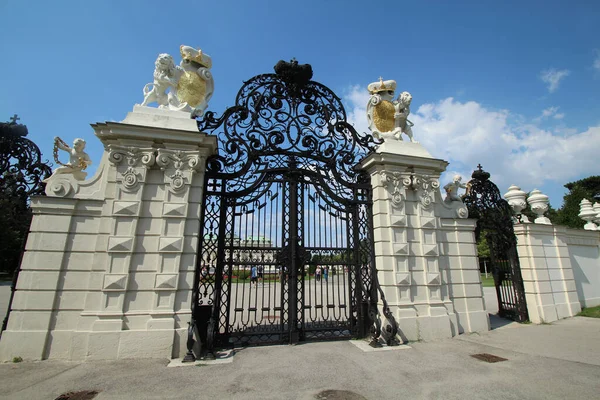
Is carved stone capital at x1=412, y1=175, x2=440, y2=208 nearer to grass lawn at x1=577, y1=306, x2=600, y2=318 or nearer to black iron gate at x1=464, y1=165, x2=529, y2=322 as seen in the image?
black iron gate at x1=464, y1=165, x2=529, y2=322

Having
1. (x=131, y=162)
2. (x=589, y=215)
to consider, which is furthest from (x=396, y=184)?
(x=589, y=215)

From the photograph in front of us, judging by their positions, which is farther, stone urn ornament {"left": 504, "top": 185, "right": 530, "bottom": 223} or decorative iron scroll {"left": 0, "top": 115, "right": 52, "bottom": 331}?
stone urn ornament {"left": 504, "top": 185, "right": 530, "bottom": 223}

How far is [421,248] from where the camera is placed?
8.14m

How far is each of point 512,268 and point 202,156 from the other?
415 inches

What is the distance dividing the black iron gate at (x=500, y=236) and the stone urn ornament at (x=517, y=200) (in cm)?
21

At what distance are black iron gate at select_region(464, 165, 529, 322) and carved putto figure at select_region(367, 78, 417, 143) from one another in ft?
11.1

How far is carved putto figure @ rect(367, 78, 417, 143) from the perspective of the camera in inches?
364

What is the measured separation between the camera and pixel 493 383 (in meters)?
4.92

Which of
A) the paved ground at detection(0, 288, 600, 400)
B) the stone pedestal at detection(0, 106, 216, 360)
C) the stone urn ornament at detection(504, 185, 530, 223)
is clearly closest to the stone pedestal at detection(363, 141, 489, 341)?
the paved ground at detection(0, 288, 600, 400)

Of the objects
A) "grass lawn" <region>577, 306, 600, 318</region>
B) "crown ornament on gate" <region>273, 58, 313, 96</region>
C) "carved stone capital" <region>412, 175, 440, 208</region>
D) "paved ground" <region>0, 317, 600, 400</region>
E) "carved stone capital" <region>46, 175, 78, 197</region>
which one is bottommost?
"paved ground" <region>0, 317, 600, 400</region>

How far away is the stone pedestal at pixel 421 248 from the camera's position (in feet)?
25.3

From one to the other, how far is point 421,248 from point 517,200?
17.2 ft

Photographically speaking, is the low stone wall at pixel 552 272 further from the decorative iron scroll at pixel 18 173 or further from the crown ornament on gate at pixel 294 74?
the decorative iron scroll at pixel 18 173

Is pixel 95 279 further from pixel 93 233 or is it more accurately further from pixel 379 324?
pixel 379 324
